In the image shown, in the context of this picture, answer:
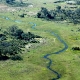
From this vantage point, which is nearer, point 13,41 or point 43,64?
point 43,64

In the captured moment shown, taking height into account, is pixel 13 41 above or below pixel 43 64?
above

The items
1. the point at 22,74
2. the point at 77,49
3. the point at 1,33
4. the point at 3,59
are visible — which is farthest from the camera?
the point at 1,33

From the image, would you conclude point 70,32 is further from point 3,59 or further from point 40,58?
point 3,59

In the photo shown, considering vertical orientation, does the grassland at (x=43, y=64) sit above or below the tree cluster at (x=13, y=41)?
below

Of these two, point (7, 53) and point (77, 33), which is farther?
point (77, 33)

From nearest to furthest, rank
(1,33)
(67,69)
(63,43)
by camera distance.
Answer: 1. (67,69)
2. (63,43)
3. (1,33)

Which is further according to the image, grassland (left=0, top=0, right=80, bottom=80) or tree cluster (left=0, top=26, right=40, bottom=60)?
tree cluster (left=0, top=26, right=40, bottom=60)

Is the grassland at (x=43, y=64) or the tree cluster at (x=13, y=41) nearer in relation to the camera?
the grassland at (x=43, y=64)

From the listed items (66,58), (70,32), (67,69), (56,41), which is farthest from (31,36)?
(67,69)

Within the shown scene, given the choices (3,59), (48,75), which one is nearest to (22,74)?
(48,75)

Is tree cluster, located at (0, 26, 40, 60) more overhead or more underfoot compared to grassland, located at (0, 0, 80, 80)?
more overhead
